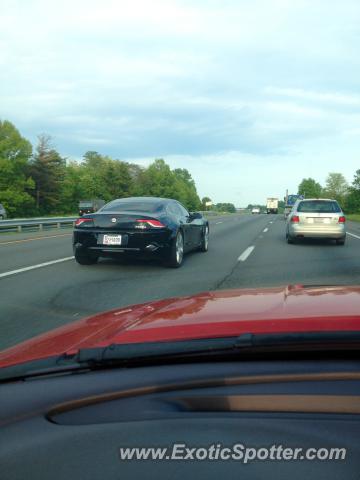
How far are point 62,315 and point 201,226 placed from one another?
23.8 ft

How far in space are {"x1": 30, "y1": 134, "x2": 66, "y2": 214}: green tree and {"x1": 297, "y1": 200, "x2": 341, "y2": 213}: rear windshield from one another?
65.7 meters

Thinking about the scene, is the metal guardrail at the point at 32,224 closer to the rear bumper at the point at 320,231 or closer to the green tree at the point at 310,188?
the rear bumper at the point at 320,231

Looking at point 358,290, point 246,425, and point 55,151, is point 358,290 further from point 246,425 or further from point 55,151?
point 55,151

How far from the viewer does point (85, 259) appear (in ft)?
33.7

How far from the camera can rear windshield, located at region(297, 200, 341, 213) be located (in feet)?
53.1

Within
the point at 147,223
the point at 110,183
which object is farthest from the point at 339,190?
the point at 147,223

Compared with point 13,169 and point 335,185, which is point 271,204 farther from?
point 335,185

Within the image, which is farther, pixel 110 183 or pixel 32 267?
pixel 110 183

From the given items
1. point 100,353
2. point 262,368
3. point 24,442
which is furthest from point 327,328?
point 24,442

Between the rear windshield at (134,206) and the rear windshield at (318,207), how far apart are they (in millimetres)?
7676

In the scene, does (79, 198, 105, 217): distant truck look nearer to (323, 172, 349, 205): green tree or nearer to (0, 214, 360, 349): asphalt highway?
(0, 214, 360, 349): asphalt highway

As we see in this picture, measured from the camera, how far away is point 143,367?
1.56 m

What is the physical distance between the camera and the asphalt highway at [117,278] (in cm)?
589

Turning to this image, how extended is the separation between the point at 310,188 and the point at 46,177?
13323 cm
